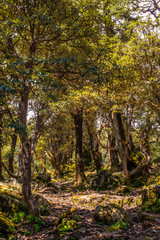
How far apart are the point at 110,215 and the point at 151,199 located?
2997 mm

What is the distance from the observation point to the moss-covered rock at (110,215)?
663 cm

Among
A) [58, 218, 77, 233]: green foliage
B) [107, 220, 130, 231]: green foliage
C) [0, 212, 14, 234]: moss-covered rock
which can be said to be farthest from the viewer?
[107, 220, 130, 231]: green foliage

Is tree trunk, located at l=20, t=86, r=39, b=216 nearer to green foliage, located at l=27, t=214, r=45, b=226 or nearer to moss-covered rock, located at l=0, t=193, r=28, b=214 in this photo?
green foliage, located at l=27, t=214, r=45, b=226

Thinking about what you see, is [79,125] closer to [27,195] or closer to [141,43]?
[141,43]

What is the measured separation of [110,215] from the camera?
22.2 ft

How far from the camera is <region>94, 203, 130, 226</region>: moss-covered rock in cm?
663

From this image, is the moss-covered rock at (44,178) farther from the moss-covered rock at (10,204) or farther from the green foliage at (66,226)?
the green foliage at (66,226)

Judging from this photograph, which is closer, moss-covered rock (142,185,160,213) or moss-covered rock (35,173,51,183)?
moss-covered rock (142,185,160,213)

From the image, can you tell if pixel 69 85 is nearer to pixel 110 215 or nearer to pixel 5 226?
pixel 110 215

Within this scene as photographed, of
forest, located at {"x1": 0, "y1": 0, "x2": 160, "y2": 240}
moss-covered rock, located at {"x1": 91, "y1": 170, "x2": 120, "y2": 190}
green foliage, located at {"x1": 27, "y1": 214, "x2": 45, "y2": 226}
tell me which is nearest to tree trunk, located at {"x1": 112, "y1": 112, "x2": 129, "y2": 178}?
forest, located at {"x1": 0, "y1": 0, "x2": 160, "y2": 240}

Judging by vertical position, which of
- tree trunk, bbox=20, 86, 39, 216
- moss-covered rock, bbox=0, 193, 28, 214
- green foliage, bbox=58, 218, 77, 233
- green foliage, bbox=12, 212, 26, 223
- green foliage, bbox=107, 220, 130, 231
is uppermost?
tree trunk, bbox=20, 86, 39, 216

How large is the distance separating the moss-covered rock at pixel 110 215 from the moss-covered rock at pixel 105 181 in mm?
7831

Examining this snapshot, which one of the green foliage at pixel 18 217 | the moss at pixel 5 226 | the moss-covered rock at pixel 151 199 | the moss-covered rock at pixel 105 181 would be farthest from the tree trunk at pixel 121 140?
the moss at pixel 5 226

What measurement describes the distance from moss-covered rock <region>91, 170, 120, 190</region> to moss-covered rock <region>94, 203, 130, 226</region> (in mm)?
7831
